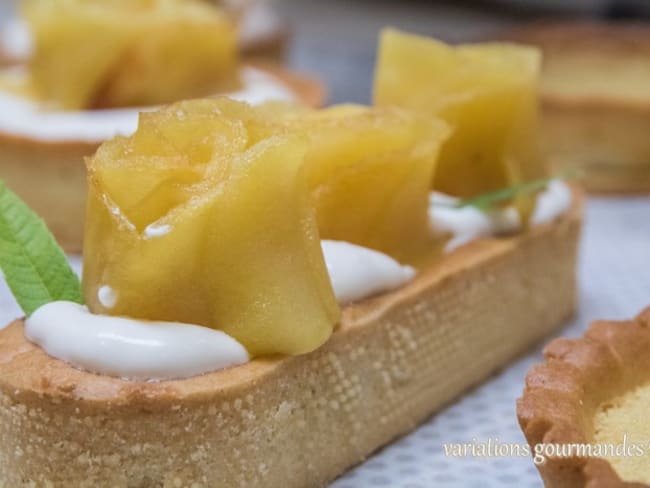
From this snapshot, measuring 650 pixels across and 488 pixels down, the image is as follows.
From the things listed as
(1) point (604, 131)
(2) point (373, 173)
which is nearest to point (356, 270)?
(2) point (373, 173)

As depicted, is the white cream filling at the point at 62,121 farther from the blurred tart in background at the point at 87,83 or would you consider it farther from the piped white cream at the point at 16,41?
the piped white cream at the point at 16,41

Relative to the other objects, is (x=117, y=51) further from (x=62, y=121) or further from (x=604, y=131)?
(x=604, y=131)

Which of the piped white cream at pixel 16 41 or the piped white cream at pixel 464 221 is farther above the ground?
the piped white cream at pixel 464 221

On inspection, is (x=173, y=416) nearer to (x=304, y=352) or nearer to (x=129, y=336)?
(x=129, y=336)

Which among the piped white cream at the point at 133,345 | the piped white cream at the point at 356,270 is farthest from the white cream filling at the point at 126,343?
the piped white cream at the point at 356,270

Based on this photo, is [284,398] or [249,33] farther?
[249,33]

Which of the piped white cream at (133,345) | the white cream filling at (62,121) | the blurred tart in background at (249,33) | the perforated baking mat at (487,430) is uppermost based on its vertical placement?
the piped white cream at (133,345)

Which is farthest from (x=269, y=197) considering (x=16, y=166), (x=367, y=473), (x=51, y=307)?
(x=16, y=166)
